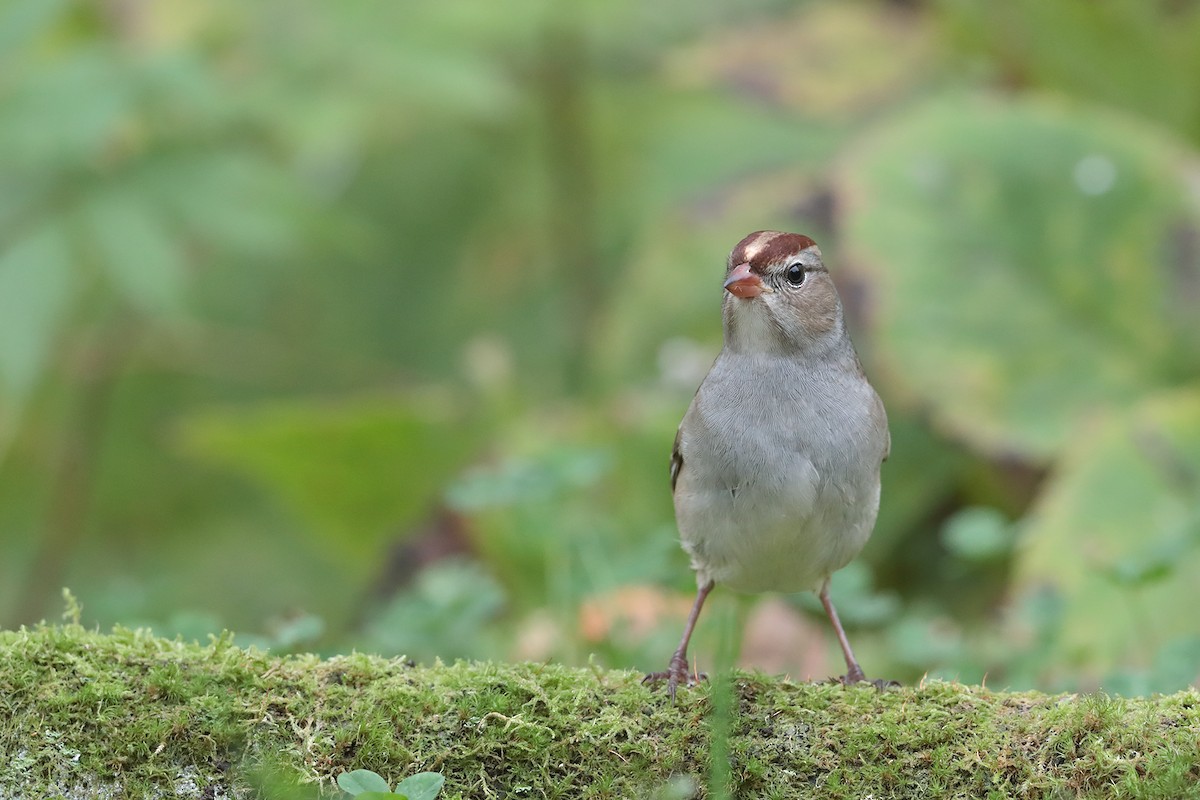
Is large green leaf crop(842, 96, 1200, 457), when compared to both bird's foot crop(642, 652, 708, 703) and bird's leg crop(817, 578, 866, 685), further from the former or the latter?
bird's foot crop(642, 652, 708, 703)

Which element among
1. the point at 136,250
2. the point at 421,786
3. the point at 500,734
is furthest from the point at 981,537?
the point at 136,250

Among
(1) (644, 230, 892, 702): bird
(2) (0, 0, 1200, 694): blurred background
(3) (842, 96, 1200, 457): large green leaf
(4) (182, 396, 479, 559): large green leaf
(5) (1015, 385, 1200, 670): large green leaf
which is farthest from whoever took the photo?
(4) (182, 396, 479, 559): large green leaf

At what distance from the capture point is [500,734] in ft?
7.46

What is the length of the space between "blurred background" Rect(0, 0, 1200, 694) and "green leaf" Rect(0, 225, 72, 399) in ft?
0.05

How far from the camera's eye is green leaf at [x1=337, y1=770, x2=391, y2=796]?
6.82ft

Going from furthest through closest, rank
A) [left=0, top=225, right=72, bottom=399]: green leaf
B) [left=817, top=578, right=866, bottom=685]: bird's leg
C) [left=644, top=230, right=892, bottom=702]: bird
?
[left=0, top=225, right=72, bottom=399]: green leaf → [left=817, top=578, right=866, bottom=685]: bird's leg → [left=644, top=230, right=892, bottom=702]: bird

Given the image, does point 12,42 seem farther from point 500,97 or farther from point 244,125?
point 500,97

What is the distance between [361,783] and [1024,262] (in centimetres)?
413

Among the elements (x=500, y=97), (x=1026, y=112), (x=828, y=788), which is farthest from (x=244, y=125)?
(x=828, y=788)

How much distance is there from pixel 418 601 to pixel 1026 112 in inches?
129

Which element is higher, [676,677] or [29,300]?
[29,300]

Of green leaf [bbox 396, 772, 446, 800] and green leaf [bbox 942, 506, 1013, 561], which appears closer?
green leaf [bbox 396, 772, 446, 800]

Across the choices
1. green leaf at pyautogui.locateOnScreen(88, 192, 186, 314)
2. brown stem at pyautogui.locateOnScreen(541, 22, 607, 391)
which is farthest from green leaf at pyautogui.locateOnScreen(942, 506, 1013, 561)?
brown stem at pyautogui.locateOnScreen(541, 22, 607, 391)

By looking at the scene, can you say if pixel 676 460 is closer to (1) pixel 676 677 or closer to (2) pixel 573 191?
(1) pixel 676 677
